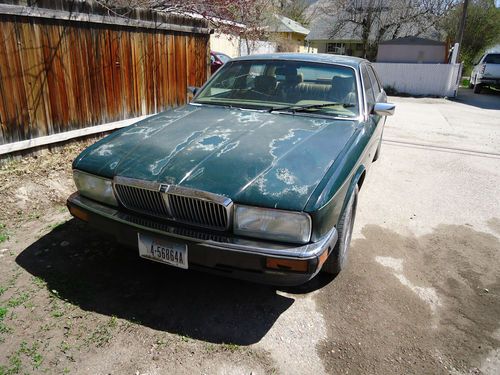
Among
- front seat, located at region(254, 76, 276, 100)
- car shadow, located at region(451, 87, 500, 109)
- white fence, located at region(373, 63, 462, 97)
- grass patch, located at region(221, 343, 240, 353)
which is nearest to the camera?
grass patch, located at region(221, 343, 240, 353)

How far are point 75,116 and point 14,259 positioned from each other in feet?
8.58

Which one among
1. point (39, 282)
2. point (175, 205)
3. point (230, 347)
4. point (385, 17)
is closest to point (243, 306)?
point (230, 347)

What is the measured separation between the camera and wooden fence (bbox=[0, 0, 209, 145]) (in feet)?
14.4

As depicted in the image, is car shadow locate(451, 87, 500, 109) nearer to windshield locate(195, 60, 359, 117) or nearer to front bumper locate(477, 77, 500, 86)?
front bumper locate(477, 77, 500, 86)

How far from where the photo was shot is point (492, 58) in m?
17.2

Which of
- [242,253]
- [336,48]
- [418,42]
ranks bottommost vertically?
[242,253]

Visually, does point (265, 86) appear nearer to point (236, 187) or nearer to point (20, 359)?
point (236, 187)

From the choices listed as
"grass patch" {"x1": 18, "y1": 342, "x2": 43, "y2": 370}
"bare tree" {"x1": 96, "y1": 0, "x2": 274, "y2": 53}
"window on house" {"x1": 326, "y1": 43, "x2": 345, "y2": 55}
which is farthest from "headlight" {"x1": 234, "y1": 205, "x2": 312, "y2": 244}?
"window on house" {"x1": 326, "y1": 43, "x2": 345, "y2": 55}

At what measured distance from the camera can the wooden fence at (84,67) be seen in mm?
4395

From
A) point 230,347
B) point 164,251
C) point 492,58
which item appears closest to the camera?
point 230,347

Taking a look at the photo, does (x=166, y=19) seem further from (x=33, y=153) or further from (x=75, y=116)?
(x=33, y=153)

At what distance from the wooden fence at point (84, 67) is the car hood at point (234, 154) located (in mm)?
2108

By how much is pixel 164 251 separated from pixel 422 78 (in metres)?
17.5

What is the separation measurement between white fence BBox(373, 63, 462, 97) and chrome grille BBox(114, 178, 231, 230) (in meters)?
16.2
